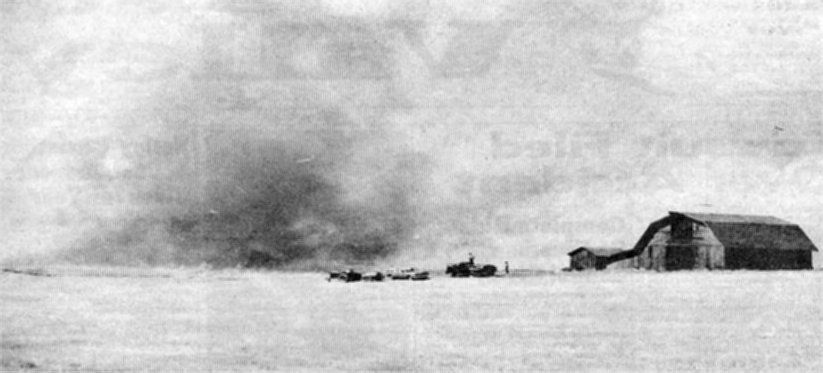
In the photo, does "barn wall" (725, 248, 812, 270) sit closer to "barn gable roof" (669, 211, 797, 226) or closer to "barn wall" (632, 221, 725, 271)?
"barn wall" (632, 221, 725, 271)

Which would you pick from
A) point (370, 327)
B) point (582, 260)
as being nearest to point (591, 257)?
point (582, 260)

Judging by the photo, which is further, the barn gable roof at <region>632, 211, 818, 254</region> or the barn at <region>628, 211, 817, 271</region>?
the barn at <region>628, 211, 817, 271</region>

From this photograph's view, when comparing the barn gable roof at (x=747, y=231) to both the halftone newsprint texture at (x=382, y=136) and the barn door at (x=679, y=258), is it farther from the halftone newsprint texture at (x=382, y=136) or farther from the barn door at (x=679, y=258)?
the barn door at (x=679, y=258)

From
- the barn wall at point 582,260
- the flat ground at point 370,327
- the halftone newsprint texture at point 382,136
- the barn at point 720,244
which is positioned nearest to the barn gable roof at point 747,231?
the barn at point 720,244

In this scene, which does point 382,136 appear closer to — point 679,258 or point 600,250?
point 600,250

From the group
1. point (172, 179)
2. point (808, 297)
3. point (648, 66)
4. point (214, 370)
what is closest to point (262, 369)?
point (214, 370)

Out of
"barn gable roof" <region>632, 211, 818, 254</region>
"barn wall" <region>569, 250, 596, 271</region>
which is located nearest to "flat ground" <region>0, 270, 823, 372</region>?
"barn wall" <region>569, 250, 596, 271</region>
